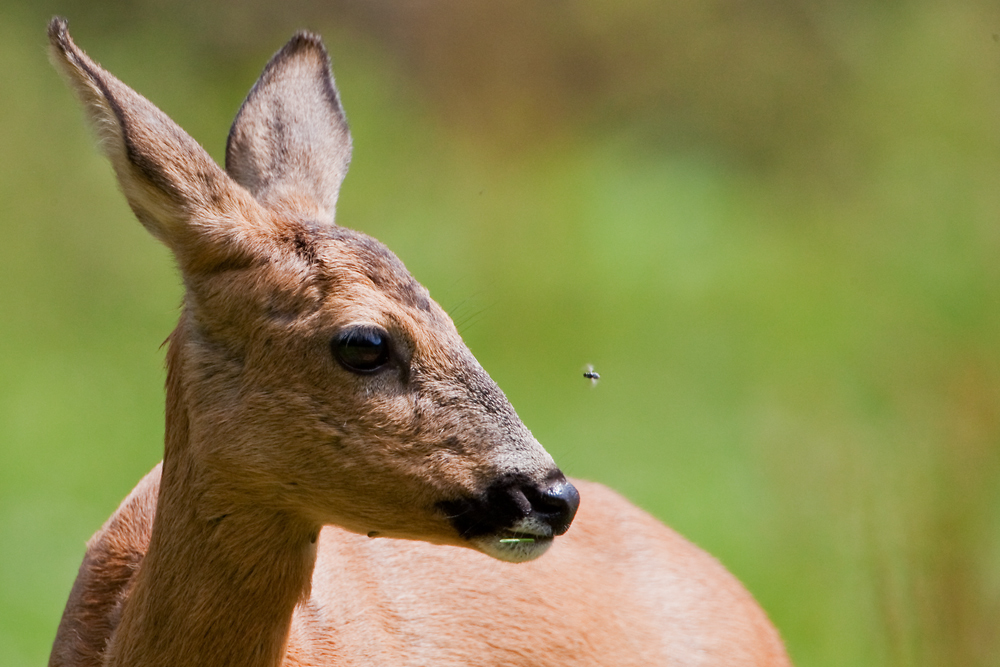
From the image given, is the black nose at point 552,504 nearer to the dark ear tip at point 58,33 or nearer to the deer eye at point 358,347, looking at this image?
the deer eye at point 358,347

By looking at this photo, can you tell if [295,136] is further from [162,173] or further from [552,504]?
[552,504]

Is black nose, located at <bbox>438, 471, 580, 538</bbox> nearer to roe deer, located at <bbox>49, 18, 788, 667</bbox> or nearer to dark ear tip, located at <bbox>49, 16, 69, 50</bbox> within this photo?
roe deer, located at <bbox>49, 18, 788, 667</bbox>

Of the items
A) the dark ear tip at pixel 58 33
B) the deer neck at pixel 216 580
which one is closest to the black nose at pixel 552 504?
the deer neck at pixel 216 580

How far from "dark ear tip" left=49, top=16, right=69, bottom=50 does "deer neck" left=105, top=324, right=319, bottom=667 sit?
90cm

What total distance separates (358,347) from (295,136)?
1150 millimetres

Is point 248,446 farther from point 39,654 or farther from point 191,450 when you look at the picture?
point 39,654

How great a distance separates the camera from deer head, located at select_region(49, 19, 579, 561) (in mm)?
3170

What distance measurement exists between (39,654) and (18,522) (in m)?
1.32

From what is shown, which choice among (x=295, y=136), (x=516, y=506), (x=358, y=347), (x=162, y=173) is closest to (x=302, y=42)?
(x=295, y=136)

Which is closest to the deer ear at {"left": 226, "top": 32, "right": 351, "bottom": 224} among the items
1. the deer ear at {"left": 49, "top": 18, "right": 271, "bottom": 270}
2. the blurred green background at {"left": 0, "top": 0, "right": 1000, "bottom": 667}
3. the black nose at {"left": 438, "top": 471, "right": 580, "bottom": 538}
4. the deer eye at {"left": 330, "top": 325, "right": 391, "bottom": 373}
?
the deer ear at {"left": 49, "top": 18, "right": 271, "bottom": 270}

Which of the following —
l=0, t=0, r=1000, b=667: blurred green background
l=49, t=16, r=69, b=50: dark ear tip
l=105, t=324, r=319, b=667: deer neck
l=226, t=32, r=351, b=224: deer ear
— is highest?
l=0, t=0, r=1000, b=667: blurred green background

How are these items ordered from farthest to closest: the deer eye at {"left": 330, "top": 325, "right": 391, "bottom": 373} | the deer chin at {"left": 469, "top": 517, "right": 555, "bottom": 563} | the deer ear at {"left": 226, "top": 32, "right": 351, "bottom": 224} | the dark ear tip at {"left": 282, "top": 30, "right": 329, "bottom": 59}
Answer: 1. the dark ear tip at {"left": 282, "top": 30, "right": 329, "bottom": 59}
2. the deer ear at {"left": 226, "top": 32, "right": 351, "bottom": 224}
3. the deer eye at {"left": 330, "top": 325, "right": 391, "bottom": 373}
4. the deer chin at {"left": 469, "top": 517, "right": 555, "bottom": 563}

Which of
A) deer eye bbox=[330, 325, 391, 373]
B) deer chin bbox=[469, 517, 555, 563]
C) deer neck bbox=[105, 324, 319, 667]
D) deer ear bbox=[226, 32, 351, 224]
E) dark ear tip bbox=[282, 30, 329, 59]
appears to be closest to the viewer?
deer chin bbox=[469, 517, 555, 563]

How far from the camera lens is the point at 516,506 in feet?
10.2
